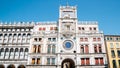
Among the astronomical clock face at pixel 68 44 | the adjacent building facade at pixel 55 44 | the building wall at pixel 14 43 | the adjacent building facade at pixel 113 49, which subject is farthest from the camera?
the adjacent building facade at pixel 113 49

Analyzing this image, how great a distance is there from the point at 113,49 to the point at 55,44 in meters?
22.3

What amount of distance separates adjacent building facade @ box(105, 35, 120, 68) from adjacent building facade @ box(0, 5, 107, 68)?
607 centimetres

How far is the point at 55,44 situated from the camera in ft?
196

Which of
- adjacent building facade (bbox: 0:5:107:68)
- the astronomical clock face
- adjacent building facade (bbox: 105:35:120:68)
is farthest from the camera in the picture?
adjacent building facade (bbox: 105:35:120:68)

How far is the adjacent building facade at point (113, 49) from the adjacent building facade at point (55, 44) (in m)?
6.07

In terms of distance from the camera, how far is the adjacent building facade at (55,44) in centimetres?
5739

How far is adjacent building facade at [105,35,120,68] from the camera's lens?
61.5 meters

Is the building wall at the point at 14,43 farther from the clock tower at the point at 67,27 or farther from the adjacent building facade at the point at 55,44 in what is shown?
the clock tower at the point at 67,27

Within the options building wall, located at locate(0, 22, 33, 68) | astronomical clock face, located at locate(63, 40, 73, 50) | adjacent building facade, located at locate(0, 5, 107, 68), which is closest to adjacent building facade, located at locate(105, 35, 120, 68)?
adjacent building facade, located at locate(0, 5, 107, 68)

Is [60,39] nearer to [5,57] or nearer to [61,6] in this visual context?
[61,6]

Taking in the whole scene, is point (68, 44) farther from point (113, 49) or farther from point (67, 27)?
point (113, 49)

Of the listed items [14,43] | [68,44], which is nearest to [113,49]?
[68,44]

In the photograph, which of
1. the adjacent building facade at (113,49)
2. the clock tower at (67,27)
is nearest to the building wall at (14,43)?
the clock tower at (67,27)

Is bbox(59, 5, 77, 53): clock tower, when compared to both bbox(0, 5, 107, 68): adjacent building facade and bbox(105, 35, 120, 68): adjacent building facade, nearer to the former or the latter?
bbox(0, 5, 107, 68): adjacent building facade
